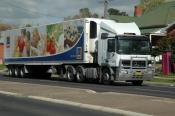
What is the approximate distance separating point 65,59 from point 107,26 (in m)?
5.02

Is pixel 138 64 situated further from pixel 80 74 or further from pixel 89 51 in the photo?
pixel 80 74

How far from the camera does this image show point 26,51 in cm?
4322

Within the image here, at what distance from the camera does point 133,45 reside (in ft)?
104

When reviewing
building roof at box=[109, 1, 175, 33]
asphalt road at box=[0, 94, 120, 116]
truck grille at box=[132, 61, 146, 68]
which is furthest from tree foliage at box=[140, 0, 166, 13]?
asphalt road at box=[0, 94, 120, 116]

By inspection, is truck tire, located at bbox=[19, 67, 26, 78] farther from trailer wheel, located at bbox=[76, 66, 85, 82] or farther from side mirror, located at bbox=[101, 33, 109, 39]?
side mirror, located at bbox=[101, 33, 109, 39]

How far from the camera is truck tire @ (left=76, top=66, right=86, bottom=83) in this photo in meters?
34.9

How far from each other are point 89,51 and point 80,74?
1.75 metres

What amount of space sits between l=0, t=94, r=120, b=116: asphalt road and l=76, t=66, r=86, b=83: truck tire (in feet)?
50.6

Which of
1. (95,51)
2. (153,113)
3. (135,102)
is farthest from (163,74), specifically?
(153,113)

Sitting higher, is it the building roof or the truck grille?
the building roof

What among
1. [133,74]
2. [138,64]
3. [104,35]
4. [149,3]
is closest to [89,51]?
[104,35]

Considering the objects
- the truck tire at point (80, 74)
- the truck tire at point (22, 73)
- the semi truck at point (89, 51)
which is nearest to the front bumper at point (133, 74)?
the semi truck at point (89, 51)

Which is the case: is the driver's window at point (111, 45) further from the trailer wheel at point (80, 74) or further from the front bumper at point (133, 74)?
the trailer wheel at point (80, 74)

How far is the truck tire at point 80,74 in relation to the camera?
34.9 meters
